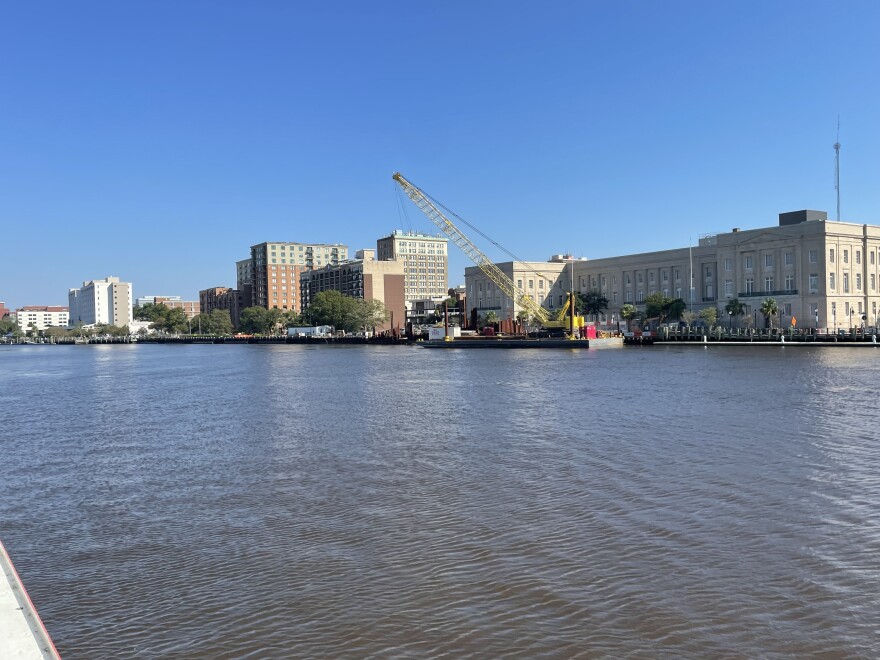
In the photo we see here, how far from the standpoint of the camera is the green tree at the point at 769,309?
389 feet

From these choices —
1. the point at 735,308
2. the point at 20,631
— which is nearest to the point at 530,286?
the point at 735,308

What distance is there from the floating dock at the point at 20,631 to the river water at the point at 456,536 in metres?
1.91

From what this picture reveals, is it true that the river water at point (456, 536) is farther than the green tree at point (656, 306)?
No

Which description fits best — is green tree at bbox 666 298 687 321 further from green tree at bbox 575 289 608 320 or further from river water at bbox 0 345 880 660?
river water at bbox 0 345 880 660

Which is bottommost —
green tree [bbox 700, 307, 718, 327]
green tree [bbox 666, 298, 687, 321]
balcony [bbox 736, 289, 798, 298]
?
green tree [bbox 700, 307, 718, 327]

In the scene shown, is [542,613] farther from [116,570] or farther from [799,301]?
[799,301]

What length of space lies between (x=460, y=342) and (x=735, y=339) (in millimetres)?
52782

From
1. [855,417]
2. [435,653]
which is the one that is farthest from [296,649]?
[855,417]

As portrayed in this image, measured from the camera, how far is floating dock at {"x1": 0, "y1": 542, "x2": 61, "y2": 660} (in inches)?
283

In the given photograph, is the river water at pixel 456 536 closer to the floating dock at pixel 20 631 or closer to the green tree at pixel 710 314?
the floating dock at pixel 20 631

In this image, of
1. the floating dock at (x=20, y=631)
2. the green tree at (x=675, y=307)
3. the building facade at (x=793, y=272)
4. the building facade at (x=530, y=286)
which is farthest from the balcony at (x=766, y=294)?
the floating dock at (x=20, y=631)

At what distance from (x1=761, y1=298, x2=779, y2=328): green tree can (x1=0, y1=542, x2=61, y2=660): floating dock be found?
409 feet


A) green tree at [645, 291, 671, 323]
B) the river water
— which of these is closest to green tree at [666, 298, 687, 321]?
green tree at [645, 291, 671, 323]

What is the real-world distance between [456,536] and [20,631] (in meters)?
8.52
